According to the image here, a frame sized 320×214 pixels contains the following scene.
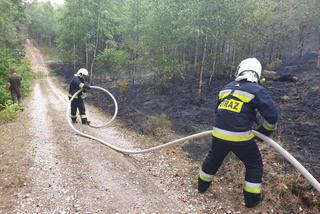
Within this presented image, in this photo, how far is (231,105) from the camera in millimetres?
4703

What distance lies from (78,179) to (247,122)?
3899 millimetres

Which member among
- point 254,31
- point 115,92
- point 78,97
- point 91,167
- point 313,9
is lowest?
point 115,92

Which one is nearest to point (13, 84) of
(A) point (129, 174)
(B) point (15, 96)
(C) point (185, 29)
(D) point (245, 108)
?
(B) point (15, 96)

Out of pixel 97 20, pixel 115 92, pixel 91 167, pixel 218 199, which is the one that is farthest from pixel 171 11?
pixel 218 199

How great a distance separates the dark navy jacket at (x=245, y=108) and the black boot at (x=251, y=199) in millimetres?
1127

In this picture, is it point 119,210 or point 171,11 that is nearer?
point 119,210

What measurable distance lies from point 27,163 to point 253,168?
5481 mm

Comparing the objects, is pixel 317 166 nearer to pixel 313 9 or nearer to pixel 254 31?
pixel 254 31

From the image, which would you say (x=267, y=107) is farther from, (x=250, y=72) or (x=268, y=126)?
(x=250, y=72)

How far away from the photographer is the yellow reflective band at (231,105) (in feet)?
15.1

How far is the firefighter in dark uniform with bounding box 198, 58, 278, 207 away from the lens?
449 cm

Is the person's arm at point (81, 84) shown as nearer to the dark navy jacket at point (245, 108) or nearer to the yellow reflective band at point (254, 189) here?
the dark navy jacket at point (245, 108)

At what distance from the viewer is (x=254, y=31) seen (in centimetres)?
2147

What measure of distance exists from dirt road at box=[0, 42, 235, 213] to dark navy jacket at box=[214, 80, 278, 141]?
1770 mm
